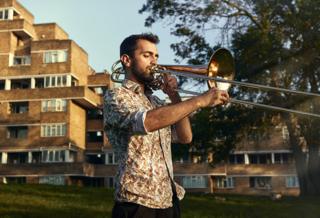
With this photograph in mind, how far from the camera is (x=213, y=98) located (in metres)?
3.60

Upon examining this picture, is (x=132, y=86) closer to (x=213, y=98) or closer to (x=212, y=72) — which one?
(x=213, y=98)

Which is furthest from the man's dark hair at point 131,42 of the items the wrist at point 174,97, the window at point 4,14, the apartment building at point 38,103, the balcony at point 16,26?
the window at point 4,14

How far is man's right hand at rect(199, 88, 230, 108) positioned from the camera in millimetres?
3555

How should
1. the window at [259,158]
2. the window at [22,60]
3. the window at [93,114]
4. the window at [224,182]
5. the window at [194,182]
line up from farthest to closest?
the window at [259,158] < the window at [224,182] < the window at [93,114] < the window at [194,182] < the window at [22,60]

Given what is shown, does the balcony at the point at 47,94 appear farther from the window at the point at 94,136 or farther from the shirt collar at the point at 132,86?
the shirt collar at the point at 132,86

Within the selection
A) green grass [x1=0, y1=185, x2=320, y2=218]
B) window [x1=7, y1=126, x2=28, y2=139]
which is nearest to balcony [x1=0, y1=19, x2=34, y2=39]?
window [x1=7, y1=126, x2=28, y2=139]

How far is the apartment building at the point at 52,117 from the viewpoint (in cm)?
5278

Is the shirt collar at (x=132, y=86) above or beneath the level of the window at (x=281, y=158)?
beneath

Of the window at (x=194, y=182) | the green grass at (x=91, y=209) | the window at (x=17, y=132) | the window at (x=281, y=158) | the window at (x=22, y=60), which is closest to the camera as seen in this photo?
the green grass at (x=91, y=209)

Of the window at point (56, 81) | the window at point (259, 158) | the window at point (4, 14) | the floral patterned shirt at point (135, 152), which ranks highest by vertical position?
the window at point (4, 14)

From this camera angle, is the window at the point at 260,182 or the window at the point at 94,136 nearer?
the window at the point at 94,136

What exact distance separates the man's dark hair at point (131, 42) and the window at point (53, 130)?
50.3 meters

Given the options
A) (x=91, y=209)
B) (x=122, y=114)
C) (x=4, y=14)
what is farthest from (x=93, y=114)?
(x=122, y=114)

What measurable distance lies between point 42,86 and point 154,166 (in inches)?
2138
